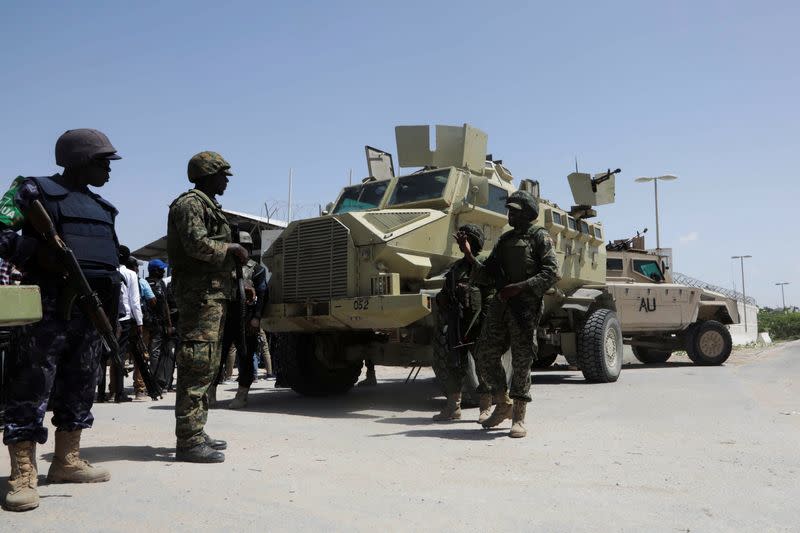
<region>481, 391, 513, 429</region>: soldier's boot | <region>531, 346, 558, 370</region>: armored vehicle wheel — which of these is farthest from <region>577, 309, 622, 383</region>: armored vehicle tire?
<region>481, 391, 513, 429</region>: soldier's boot

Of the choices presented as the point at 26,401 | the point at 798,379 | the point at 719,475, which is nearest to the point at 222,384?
the point at 26,401

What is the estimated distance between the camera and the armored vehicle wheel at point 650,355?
15.3 meters

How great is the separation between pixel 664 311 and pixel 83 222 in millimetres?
11528

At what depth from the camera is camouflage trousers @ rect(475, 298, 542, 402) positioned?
16.9 feet

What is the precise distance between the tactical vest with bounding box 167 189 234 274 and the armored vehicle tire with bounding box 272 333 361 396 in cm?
312

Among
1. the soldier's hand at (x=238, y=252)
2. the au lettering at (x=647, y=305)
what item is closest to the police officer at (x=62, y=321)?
the soldier's hand at (x=238, y=252)

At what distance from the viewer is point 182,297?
4.35 metres

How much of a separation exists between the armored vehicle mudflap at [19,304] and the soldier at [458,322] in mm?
3663

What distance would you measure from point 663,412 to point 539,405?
3.93 ft

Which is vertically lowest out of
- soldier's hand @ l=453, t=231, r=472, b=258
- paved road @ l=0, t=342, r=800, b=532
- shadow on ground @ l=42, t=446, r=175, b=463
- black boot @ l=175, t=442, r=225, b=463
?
paved road @ l=0, t=342, r=800, b=532

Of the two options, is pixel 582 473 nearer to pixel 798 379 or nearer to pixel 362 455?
pixel 362 455

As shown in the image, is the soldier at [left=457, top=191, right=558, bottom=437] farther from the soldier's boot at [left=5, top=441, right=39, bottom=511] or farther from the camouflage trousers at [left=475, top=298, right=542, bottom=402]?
the soldier's boot at [left=5, top=441, right=39, bottom=511]

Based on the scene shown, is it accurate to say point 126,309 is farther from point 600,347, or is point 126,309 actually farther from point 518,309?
point 600,347

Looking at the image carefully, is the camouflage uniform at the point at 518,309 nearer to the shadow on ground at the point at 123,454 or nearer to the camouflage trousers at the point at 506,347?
the camouflage trousers at the point at 506,347
